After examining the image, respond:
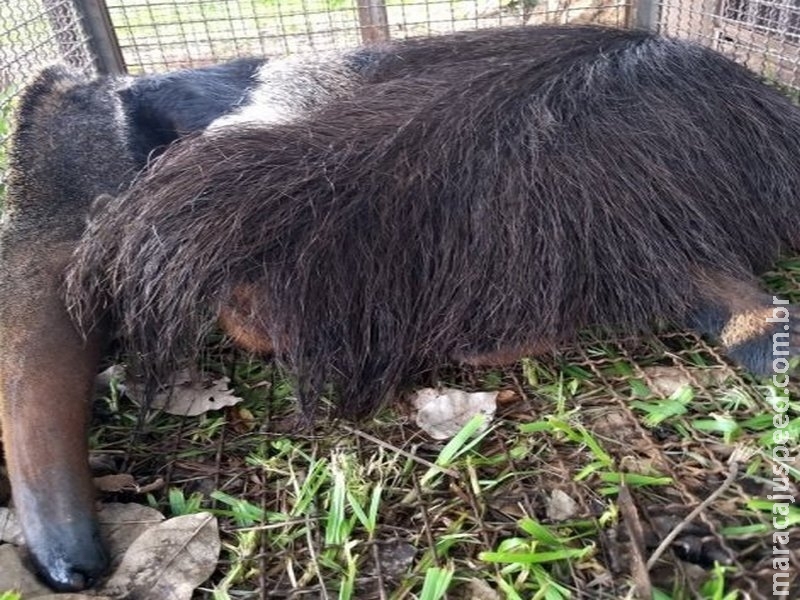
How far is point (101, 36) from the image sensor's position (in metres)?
3.09

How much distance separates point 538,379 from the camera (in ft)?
5.08

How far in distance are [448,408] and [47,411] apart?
75 centimetres

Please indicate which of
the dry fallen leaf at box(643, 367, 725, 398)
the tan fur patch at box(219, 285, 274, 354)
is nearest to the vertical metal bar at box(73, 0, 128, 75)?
the tan fur patch at box(219, 285, 274, 354)

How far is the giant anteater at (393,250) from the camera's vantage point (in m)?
1.39

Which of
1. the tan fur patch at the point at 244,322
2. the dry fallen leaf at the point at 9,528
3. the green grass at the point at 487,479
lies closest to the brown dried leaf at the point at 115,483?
the green grass at the point at 487,479

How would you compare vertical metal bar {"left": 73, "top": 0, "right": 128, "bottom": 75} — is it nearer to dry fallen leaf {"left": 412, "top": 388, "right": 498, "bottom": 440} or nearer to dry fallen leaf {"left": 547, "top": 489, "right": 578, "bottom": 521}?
dry fallen leaf {"left": 412, "top": 388, "right": 498, "bottom": 440}

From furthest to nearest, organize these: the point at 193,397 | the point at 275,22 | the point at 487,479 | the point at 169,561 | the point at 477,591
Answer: the point at 275,22
the point at 193,397
the point at 487,479
the point at 169,561
the point at 477,591

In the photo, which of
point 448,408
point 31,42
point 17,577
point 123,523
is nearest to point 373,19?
point 31,42

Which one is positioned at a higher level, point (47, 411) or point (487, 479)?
point (47, 411)

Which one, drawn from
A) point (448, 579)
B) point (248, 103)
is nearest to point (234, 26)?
point (248, 103)

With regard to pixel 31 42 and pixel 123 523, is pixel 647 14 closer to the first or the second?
pixel 31 42

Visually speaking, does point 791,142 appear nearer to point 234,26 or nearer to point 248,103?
point 248,103

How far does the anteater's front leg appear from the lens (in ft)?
4.16

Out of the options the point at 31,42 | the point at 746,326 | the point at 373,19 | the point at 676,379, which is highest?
the point at 31,42
